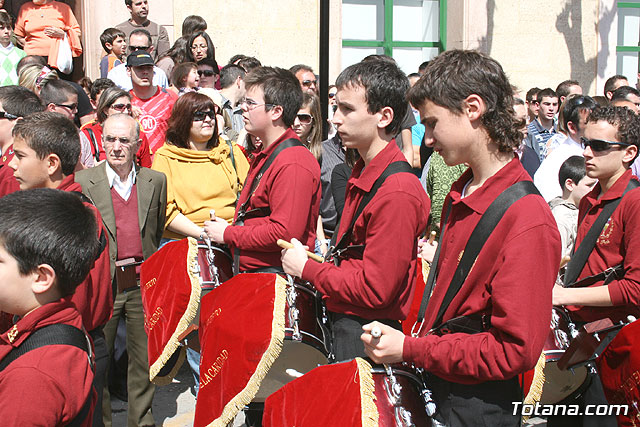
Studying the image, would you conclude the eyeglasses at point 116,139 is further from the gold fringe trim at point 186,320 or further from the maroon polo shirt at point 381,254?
the maroon polo shirt at point 381,254

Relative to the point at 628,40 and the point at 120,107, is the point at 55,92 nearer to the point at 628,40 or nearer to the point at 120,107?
the point at 120,107

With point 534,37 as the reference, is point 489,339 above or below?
below

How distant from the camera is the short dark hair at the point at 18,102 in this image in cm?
486

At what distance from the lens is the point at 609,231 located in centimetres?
349

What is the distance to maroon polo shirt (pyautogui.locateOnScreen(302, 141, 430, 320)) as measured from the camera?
275 centimetres

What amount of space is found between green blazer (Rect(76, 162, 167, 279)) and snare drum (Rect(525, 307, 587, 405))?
8.78ft

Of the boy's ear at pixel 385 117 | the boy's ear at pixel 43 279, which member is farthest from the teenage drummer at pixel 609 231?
the boy's ear at pixel 43 279

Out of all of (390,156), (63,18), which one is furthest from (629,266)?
(63,18)

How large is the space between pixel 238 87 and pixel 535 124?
3.94 metres

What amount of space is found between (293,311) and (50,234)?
1.24 metres

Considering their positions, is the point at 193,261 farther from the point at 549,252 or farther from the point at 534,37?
the point at 534,37

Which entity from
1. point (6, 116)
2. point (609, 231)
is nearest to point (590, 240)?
point (609, 231)

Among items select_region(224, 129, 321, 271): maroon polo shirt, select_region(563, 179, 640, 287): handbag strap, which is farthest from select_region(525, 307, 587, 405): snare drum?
select_region(224, 129, 321, 271): maroon polo shirt

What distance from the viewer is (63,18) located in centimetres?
930
